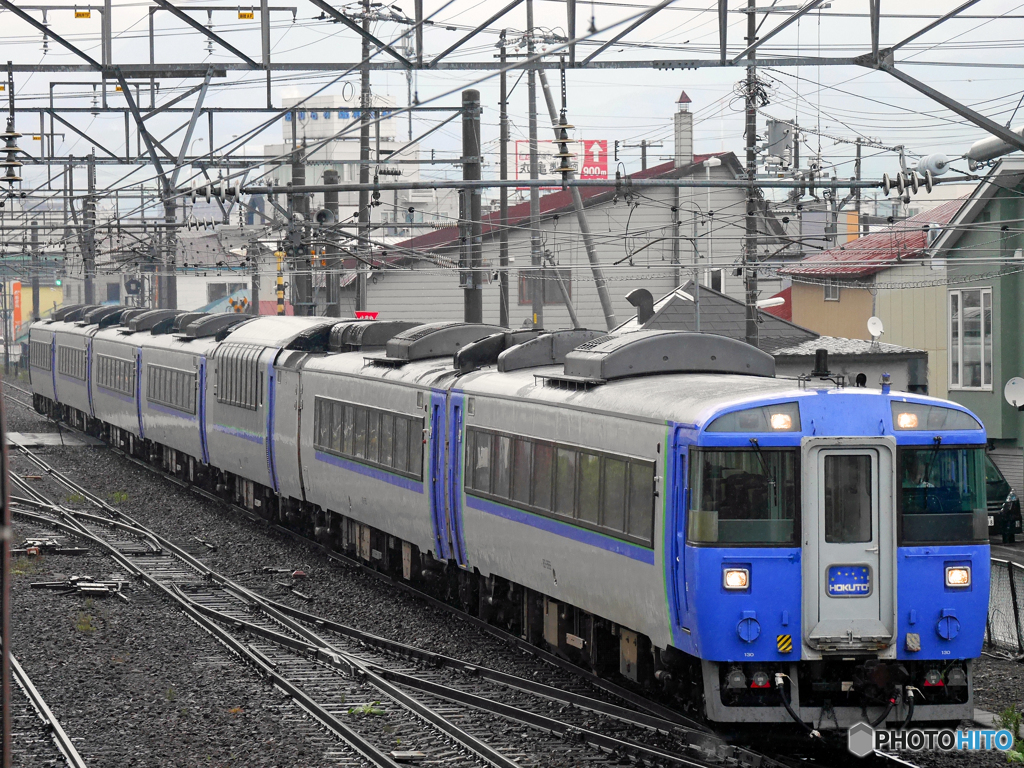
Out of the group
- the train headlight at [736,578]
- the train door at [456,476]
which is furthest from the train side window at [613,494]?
the train door at [456,476]

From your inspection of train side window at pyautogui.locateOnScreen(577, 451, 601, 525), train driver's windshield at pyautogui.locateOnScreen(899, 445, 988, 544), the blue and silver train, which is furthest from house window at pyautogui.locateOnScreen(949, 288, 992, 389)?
train driver's windshield at pyautogui.locateOnScreen(899, 445, 988, 544)

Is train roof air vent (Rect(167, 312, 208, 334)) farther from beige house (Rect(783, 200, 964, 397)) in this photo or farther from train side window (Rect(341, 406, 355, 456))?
beige house (Rect(783, 200, 964, 397))

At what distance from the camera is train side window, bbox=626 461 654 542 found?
9.73 m

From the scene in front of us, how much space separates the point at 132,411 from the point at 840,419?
22759 mm

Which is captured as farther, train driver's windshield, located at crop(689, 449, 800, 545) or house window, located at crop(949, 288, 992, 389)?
house window, located at crop(949, 288, 992, 389)

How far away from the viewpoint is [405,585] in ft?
52.9

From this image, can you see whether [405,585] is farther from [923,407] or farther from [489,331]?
[923,407]

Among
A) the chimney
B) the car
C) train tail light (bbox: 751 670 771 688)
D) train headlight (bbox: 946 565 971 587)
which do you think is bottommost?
the car

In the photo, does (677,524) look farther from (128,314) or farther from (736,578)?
(128,314)

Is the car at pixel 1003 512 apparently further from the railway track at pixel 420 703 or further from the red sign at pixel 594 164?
the red sign at pixel 594 164

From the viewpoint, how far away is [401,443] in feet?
49.7

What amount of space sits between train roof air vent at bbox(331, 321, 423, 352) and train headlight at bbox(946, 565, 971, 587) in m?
9.64

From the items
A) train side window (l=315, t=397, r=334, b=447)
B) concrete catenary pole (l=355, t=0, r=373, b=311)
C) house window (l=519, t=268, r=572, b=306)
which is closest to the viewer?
train side window (l=315, t=397, r=334, b=447)

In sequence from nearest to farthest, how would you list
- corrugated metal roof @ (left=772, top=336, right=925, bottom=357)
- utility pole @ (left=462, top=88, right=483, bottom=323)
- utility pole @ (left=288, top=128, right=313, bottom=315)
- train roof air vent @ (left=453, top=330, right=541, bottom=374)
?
1. train roof air vent @ (left=453, top=330, right=541, bottom=374)
2. utility pole @ (left=462, top=88, right=483, bottom=323)
3. utility pole @ (left=288, top=128, right=313, bottom=315)
4. corrugated metal roof @ (left=772, top=336, right=925, bottom=357)
